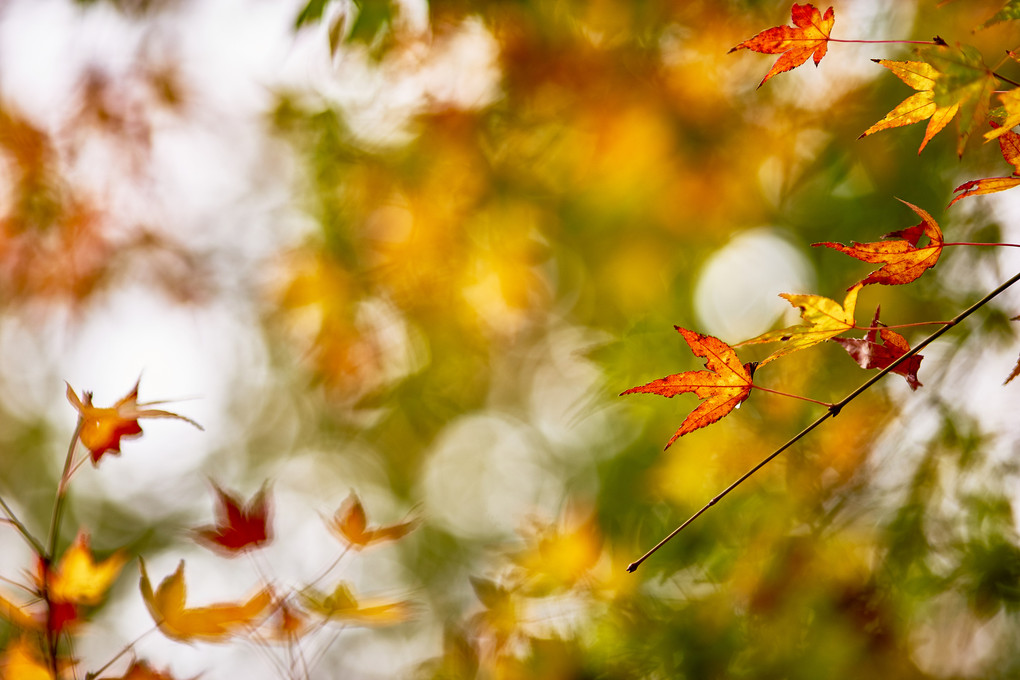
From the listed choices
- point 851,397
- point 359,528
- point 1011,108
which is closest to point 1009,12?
point 1011,108

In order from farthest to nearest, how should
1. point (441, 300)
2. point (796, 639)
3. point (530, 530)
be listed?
point (441, 300), point (530, 530), point (796, 639)

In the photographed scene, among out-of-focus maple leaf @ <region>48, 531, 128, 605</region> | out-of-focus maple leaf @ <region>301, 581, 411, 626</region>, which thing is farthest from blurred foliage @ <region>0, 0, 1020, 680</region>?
out-of-focus maple leaf @ <region>48, 531, 128, 605</region>

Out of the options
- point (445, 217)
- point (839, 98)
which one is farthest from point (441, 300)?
point (839, 98)

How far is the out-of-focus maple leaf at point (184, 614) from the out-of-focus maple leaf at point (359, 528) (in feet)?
0.48

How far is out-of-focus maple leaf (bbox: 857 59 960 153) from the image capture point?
1.64ft

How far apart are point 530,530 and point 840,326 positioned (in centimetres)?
78

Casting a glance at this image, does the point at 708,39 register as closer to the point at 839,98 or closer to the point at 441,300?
the point at 839,98

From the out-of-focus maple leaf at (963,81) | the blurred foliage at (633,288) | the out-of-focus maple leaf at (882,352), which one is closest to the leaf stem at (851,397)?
the out-of-focus maple leaf at (882,352)

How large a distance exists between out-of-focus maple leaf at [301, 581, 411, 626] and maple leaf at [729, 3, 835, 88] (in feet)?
2.30

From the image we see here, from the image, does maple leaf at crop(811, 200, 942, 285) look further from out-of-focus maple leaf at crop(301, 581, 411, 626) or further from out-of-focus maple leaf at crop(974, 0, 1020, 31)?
out-of-focus maple leaf at crop(301, 581, 411, 626)

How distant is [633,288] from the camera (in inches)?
73.2

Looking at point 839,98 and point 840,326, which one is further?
point 839,98

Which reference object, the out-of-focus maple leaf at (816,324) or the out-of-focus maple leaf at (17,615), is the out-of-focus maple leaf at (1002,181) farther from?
the out-of-focus maple leaf at (17,615)

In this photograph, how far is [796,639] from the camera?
40.9 inches
